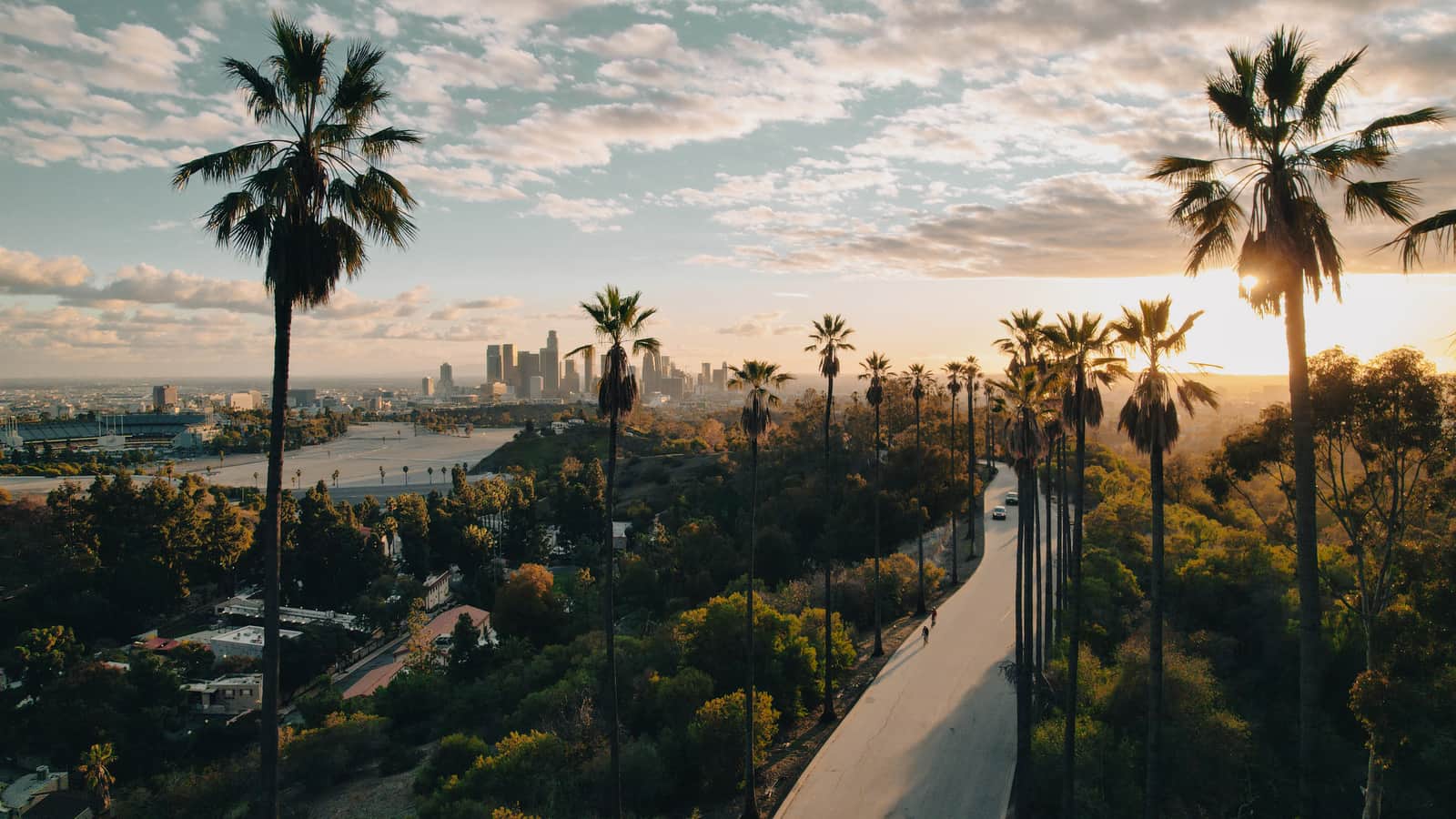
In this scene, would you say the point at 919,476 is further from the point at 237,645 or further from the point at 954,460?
the point at 237,645

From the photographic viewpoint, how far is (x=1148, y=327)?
12344 millimetres

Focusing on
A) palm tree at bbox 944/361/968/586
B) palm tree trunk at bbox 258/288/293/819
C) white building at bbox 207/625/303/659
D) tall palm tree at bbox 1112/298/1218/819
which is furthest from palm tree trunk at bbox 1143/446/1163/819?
white building at bbox 207/625/303/659

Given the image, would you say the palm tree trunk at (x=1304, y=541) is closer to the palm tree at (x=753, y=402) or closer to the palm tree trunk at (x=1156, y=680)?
the palm tree trunk at (x=1156, y=680)

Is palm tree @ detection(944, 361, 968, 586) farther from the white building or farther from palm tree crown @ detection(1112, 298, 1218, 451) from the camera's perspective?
the white building

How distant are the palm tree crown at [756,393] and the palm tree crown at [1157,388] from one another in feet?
29.4

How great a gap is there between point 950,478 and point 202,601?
5454 centimetres

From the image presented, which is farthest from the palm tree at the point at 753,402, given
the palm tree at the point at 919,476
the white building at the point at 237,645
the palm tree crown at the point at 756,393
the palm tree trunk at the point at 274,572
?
the white building at the point at 237,645

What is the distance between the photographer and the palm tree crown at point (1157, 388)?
12.1 m

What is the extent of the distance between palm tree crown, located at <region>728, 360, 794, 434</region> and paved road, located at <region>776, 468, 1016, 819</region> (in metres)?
9.11

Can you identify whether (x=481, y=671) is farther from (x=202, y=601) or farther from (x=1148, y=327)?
(x=202, y=601)

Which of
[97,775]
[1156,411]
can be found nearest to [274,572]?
[1156,411]

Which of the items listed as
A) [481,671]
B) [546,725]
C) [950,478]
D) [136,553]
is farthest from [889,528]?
[136,553]

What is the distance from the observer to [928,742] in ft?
66.4

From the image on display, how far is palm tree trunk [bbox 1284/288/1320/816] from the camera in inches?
394
